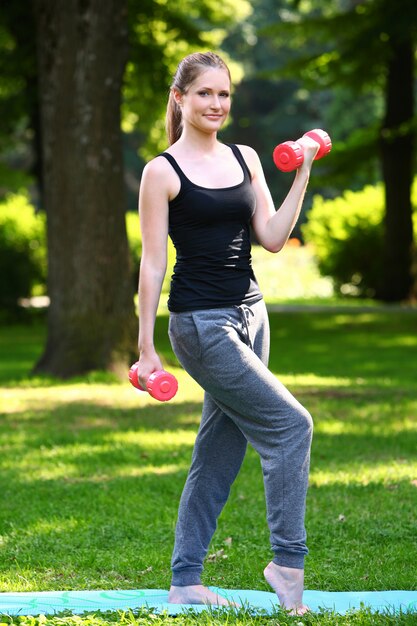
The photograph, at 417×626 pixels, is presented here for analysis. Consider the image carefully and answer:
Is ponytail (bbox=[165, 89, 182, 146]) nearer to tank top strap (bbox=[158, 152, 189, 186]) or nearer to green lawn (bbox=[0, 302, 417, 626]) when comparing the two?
tank top strap (bbox=[158, 152, 189, 186])

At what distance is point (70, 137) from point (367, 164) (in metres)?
12.3

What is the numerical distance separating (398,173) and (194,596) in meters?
17.8

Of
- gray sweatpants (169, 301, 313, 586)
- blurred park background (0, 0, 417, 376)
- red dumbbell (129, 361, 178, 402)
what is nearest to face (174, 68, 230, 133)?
gray sweatpants (169, 301, 313, 586)

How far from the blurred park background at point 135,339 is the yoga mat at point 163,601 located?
164 mm

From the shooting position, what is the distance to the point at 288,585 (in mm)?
4074

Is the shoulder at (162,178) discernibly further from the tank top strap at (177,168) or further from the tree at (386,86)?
the tree at (386,86)

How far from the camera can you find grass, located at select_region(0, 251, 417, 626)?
4879 mm

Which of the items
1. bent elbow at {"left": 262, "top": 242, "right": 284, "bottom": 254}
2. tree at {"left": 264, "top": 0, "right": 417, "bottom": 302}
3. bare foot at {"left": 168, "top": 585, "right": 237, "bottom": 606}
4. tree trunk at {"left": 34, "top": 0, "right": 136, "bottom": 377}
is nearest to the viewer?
bent elbow at {"left": 262, "top": 242, "right": 284, "bottom": 254}

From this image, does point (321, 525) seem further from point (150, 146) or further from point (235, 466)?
point (150, 146)

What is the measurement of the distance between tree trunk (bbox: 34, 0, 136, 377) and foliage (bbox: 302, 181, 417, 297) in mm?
12785

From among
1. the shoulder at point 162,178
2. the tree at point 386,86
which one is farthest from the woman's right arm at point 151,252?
the tree at point 386,86

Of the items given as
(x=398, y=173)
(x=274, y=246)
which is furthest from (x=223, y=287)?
(x=398, y=173)

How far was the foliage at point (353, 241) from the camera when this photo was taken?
79.8ft

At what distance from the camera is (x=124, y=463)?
7.48 m
